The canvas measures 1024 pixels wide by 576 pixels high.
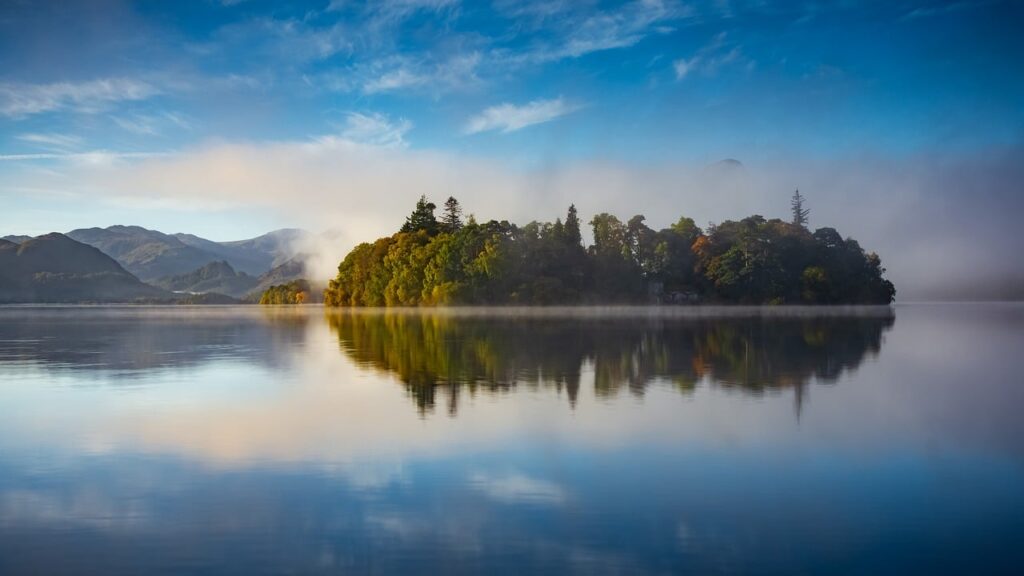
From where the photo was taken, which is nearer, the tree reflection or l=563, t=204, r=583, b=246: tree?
the tree reflection

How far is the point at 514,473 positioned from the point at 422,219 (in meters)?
127

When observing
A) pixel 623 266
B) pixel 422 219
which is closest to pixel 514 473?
pixel 623 266

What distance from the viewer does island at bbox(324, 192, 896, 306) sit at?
334ft

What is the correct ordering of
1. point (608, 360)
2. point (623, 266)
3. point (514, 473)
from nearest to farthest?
point (514, 473)
point (608, 360)
point (623, 266)

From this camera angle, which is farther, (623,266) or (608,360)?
(623,266)

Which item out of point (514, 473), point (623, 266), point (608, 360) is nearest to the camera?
point (514, 473)

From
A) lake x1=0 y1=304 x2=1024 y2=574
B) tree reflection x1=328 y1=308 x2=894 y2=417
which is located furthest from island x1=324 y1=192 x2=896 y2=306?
lake x1=0 y1=304 x2=1024 y2=574

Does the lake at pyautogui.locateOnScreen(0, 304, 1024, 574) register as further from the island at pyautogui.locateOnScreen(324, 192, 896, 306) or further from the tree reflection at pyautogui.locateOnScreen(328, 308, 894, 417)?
the island at pyautogui.locateOnScreen(324, 192, 896, 306)

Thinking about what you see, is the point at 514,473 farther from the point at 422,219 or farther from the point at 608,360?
the point at 422,219

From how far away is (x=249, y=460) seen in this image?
10.1m

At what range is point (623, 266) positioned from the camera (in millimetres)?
110188

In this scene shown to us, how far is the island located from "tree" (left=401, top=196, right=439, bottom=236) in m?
6.26

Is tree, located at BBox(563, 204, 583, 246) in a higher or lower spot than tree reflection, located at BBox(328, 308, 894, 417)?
→ higher

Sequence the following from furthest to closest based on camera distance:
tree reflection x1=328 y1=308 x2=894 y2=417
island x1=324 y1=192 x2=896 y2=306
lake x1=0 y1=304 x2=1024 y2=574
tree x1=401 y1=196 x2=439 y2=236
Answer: tree x1=401 y1=196 x2=439 y2=236 < island x1=324 y1=192 x2=896 y2=306 < tree reflection x1=328 y1=308 x2=894 y2=417 < lake x1=0 y1=304 x2=1024 y2=574
